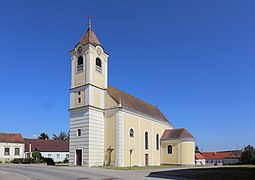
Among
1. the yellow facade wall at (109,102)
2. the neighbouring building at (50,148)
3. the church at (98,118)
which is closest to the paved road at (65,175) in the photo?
the church at (98,118)

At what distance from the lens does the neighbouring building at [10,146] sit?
2474 inches

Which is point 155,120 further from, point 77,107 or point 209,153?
point 209,153

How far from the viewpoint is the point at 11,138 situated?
6594cm

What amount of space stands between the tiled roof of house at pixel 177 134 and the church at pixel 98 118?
7913mm

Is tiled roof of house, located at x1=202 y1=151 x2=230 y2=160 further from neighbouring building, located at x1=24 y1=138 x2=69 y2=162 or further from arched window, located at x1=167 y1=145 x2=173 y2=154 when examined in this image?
arched window, located at x1=167 y1=145 x2=173 y2=154

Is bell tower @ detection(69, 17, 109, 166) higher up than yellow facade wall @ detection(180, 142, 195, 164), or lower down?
higher up

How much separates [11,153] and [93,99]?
3431 cm

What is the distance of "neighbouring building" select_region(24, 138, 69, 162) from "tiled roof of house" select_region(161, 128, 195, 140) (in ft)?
106

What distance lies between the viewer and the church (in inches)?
1517

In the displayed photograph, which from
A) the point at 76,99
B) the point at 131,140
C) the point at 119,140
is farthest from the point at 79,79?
the point at 131,140

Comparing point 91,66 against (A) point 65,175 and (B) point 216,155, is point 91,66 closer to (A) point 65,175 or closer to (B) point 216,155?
(A) point 65,175

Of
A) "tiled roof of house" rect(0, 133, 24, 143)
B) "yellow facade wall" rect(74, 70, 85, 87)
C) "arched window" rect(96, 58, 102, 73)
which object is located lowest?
"tiled roof of house" rect(0, 133, 24, 143)

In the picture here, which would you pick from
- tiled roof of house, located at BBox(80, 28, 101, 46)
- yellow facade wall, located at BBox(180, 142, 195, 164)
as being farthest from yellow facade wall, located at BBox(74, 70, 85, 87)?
yellow facade wall, located at BBox(180, 142, 195, 164)

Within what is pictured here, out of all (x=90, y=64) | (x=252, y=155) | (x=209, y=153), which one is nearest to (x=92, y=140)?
(x=90, y=64)
